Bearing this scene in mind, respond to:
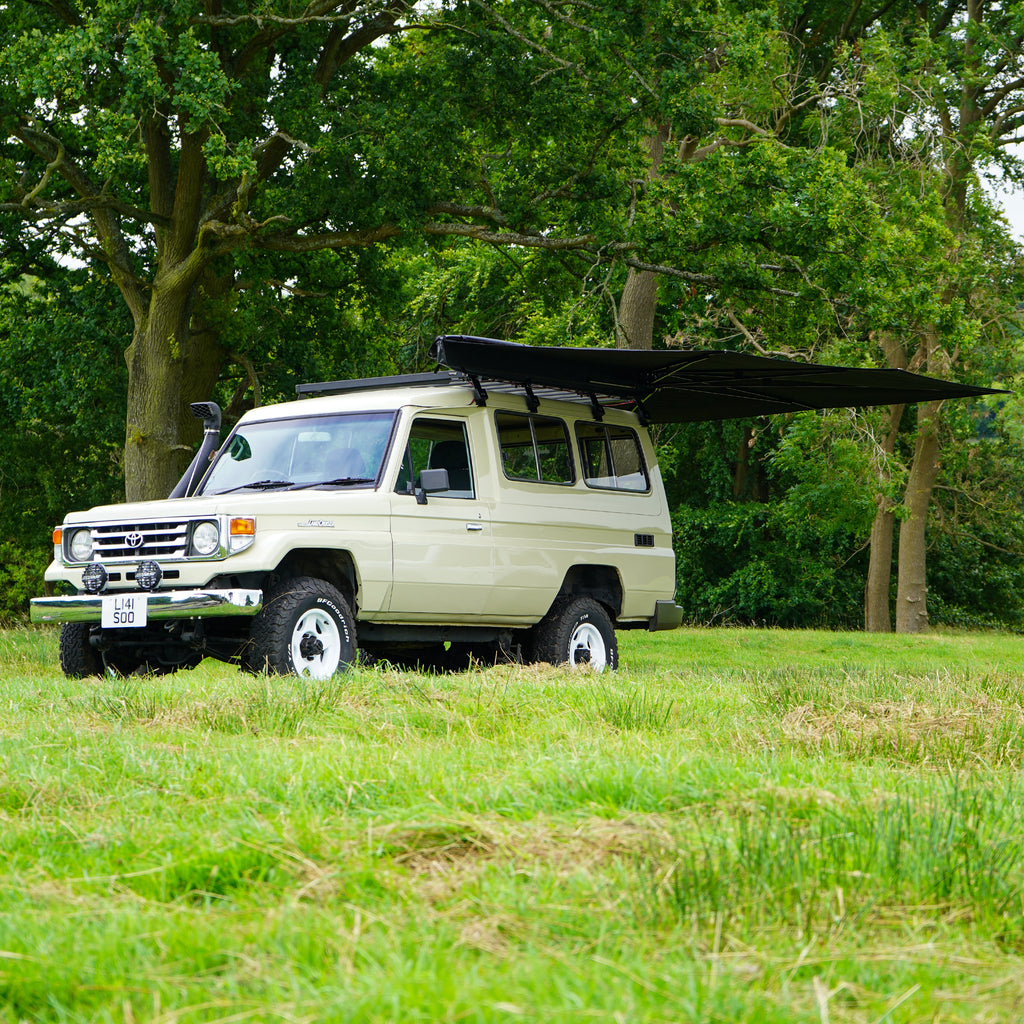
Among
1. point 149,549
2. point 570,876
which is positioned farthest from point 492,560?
point 570,876

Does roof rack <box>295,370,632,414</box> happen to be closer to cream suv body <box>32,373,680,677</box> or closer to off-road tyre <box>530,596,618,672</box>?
cream suv body <box>32,373,680,677</box>

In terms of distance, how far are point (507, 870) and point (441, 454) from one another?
22.1ft

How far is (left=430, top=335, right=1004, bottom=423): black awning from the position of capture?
33.3 ft

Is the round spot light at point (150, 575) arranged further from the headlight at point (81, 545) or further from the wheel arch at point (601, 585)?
the wheel arch at point (601, 585)

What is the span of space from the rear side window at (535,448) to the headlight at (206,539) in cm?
258

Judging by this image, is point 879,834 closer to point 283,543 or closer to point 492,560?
point 283,543

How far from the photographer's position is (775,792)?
4258 mm

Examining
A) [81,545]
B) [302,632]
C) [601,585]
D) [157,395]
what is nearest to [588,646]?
[601,585]

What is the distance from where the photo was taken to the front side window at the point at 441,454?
32.1 feet

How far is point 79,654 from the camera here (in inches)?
381

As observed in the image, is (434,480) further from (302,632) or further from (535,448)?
(535,448)

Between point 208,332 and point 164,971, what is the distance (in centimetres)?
1724

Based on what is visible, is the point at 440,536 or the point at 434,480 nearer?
the point at 434,480

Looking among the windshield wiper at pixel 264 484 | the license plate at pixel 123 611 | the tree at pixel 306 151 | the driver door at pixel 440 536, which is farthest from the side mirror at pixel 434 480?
the tree at pixel 306 151
